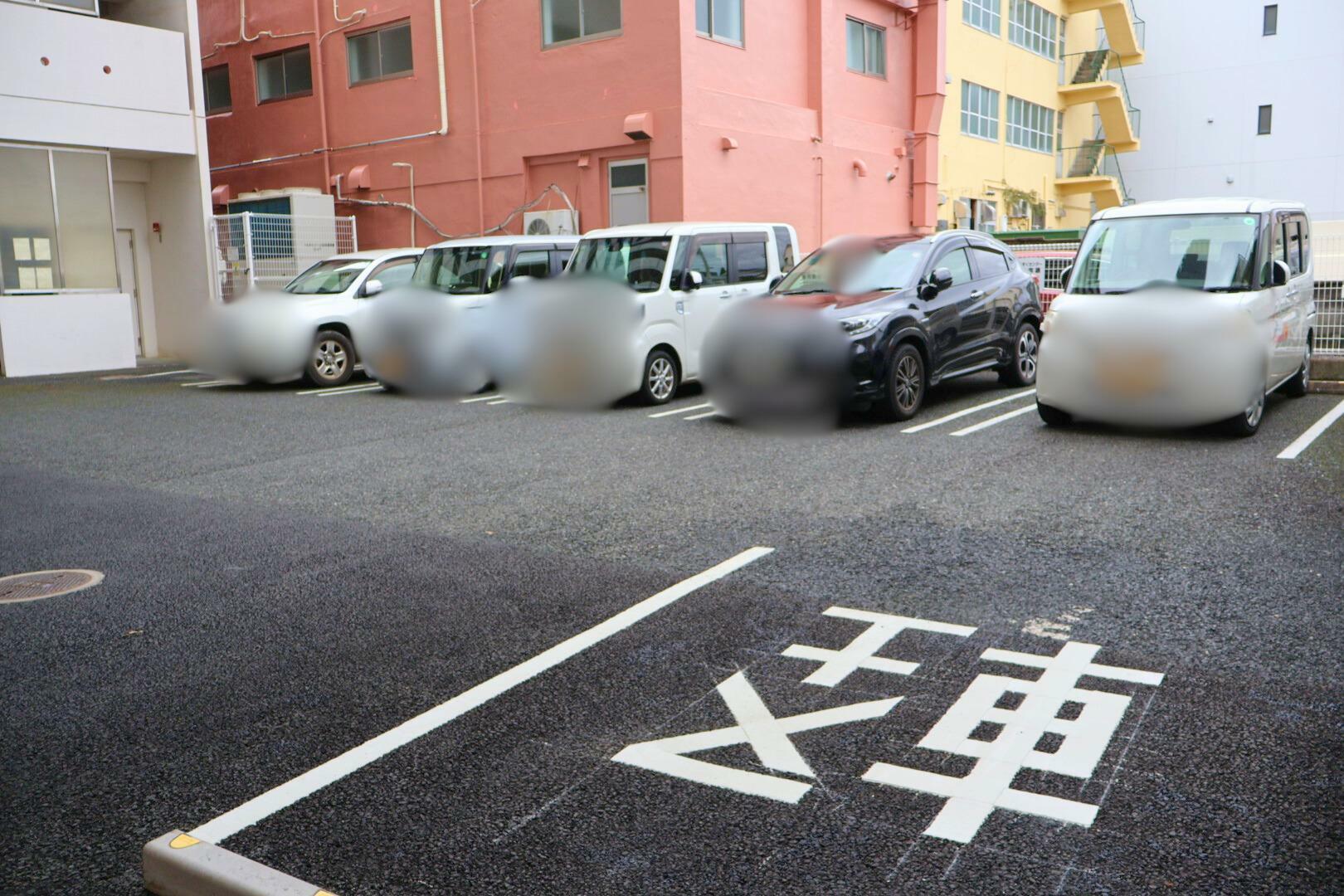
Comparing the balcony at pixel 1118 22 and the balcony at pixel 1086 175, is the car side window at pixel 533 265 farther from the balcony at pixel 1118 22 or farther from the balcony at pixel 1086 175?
the balcony at pixel 1118 22

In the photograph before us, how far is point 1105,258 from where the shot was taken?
7383mm

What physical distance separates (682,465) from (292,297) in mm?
7766

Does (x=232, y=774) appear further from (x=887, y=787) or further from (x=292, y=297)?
(x=292, y=297)

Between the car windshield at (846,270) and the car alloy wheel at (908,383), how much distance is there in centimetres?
39

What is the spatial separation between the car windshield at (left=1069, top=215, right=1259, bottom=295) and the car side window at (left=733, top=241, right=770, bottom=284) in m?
3.41

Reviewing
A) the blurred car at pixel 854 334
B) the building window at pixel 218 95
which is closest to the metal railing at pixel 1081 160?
the building window at pixel 218 95

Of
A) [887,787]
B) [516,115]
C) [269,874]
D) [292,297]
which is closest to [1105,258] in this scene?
[887,787]

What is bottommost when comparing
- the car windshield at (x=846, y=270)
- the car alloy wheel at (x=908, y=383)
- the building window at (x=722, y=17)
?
the car alloy wheel at (x=908, y=383)

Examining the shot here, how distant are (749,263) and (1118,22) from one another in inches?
1581

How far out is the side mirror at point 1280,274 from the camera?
800 centimetres

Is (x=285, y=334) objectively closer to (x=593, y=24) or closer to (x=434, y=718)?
(x=434, y=718)

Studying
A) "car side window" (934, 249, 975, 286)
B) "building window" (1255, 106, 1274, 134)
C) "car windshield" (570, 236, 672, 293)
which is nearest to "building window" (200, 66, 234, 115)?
"car side window" (934, 249, 975, 286)

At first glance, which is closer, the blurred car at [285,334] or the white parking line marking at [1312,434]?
the blurred car at [285,334]

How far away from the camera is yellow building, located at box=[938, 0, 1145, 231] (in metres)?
30.8
